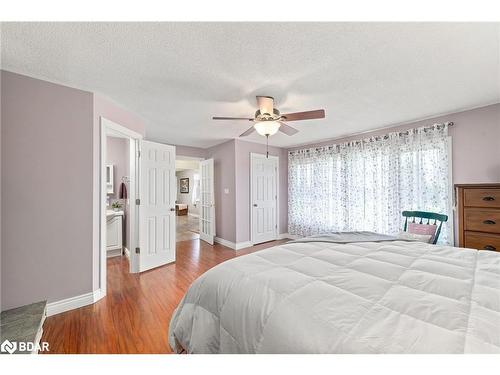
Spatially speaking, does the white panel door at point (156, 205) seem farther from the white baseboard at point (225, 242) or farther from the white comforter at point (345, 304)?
the white comforter at point (345, 304)

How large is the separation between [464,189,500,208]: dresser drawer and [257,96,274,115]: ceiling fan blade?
90.1 inches

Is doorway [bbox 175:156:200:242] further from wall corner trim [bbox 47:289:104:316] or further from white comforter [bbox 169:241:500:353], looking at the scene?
white comforter [bbox 169:241:500:353]

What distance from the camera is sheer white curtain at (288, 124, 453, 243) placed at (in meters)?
3.04

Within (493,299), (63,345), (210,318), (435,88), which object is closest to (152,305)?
(63,345)

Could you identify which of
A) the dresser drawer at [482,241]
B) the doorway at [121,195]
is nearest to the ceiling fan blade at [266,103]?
the doorway at [121,195]

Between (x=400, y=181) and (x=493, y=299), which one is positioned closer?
(x=493, y=299)

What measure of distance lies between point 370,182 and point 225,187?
112 inches

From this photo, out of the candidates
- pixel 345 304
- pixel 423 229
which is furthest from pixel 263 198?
pixel 345 304

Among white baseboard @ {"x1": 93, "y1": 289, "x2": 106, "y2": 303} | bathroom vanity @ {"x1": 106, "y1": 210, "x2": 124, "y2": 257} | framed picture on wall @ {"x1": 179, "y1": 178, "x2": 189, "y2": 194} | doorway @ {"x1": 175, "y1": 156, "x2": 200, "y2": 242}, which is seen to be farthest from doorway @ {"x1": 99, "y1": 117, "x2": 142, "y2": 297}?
framed picture on wall @ {"x1": 179, "y1": 178, "x2": 189, "y2": 194}

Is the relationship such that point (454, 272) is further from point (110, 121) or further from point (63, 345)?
point (110, 121)

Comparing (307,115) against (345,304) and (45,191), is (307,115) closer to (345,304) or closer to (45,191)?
(345,304)

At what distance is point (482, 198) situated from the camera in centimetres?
218
